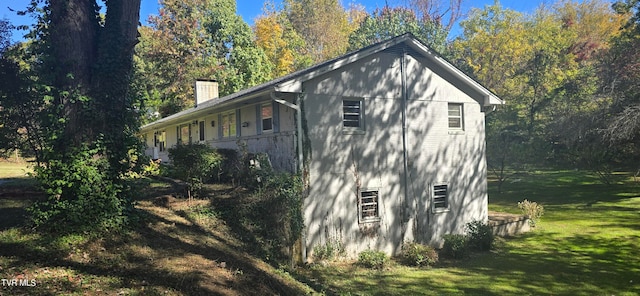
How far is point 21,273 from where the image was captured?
20.0 ft

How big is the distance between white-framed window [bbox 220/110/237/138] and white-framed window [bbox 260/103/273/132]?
2.46 metres

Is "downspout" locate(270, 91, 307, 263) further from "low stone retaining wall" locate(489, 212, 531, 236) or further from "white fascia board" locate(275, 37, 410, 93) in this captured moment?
"low stone retaining wall" locate(489, 212, 531, 236)

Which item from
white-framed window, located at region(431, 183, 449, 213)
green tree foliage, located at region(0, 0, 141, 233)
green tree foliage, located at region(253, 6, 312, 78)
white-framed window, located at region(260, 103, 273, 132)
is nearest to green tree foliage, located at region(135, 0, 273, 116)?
green tree foliage, located at region(253, 6, 312, 78)

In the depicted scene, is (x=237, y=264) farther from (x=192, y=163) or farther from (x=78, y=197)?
(x=192, y=163)

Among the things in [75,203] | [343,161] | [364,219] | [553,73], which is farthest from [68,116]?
[553,73]

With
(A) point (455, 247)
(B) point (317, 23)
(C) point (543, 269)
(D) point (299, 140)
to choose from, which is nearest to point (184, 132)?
(D) point (299, 140)

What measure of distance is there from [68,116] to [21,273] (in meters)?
3.47

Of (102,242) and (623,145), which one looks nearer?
(102,242)

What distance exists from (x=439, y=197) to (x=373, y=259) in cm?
412

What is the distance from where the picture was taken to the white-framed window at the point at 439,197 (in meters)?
14.7

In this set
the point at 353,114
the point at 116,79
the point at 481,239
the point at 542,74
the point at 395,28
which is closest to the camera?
the point at 116,79

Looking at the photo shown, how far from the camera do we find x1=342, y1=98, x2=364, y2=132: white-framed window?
13.1 meters

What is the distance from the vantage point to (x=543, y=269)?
11992 millimetres

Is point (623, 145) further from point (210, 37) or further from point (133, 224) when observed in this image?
point (210, 37)
